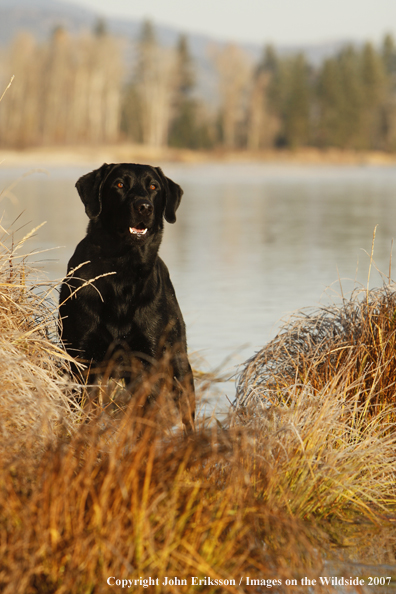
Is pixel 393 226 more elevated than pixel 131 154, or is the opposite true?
pixel 131 154

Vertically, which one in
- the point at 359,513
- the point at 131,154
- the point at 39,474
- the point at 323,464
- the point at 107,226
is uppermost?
the point at 131,154

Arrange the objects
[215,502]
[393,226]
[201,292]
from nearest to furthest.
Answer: [215,502] < [201,292] < [393,226]

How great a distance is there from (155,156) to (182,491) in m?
44.8

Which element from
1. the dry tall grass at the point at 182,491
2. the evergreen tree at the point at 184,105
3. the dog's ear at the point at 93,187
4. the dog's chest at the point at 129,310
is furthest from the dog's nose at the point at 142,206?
the evergreen tree at the point at 184,105

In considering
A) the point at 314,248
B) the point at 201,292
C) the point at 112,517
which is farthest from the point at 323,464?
the point at 314,248

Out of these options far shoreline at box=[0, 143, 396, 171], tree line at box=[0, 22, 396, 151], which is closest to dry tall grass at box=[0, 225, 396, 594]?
far shoreline at box=[0, 143, 396, 171]

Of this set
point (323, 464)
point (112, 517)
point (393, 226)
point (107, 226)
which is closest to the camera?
point (112, 517)

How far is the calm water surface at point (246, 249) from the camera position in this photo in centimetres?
684

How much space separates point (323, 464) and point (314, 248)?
996 centimetres

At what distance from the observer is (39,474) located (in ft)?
7.28

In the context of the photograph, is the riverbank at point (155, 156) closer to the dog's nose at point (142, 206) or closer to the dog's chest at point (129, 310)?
the dog's nose at point (142, 206)

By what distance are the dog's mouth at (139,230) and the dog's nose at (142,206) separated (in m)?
0.08

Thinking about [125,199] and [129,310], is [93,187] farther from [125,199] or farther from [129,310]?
[129,310]

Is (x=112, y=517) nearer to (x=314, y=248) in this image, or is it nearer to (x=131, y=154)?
(x=314, y=248)
